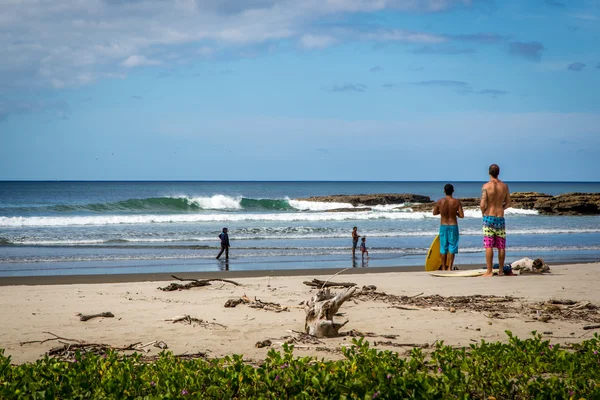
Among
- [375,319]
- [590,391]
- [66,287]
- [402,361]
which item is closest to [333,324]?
[375,319]

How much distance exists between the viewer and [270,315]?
24.8ft

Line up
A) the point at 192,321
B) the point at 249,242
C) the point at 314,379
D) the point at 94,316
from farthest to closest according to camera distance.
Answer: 1. the point at 249,242
2. the point at 94,316
3. the point at 192,321
4. the point at 314,379

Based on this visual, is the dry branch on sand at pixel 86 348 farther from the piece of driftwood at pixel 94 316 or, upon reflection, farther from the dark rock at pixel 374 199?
the dark rock at pixel 374 199

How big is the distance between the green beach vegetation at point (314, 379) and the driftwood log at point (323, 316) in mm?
1588

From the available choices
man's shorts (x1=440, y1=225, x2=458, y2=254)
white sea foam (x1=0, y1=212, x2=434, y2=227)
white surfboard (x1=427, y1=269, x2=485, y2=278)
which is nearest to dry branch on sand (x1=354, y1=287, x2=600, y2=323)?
white surfboard (x1=427, y1=269, x2=485, y2=278)

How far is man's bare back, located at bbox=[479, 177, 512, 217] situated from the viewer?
1041cm

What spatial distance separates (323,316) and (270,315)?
134 cm

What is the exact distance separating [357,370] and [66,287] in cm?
822

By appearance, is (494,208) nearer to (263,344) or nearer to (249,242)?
(263,344)

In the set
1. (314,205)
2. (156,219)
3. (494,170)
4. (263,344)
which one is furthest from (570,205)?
(263,344)

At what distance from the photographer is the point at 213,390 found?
373 cm

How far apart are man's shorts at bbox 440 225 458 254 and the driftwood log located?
17.8 feet

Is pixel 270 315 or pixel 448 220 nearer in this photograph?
pixel 270 315

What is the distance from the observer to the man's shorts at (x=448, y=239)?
37.9ft
